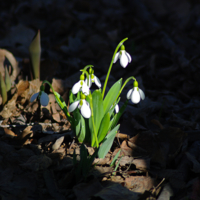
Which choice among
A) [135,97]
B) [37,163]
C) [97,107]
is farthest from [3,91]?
[135,97]

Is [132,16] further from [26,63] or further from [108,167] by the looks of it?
[108,167]

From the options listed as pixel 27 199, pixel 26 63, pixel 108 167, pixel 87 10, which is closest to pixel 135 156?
pixel 108 167

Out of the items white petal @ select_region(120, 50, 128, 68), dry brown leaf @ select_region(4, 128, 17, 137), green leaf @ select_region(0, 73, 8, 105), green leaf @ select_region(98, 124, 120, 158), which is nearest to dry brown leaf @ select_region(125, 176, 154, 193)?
green leaf @ select_region(98, 124, 120, 158)

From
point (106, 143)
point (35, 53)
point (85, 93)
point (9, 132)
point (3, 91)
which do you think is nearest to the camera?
point (85, 93)

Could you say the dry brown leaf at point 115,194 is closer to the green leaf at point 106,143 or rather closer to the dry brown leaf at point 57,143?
the green leaf at point 106,143

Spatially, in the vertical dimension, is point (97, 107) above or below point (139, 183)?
above

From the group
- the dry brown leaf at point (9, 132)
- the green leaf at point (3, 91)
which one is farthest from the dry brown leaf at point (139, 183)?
the green leaf at point (3, 91)

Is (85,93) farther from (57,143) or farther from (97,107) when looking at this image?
(57,143)
